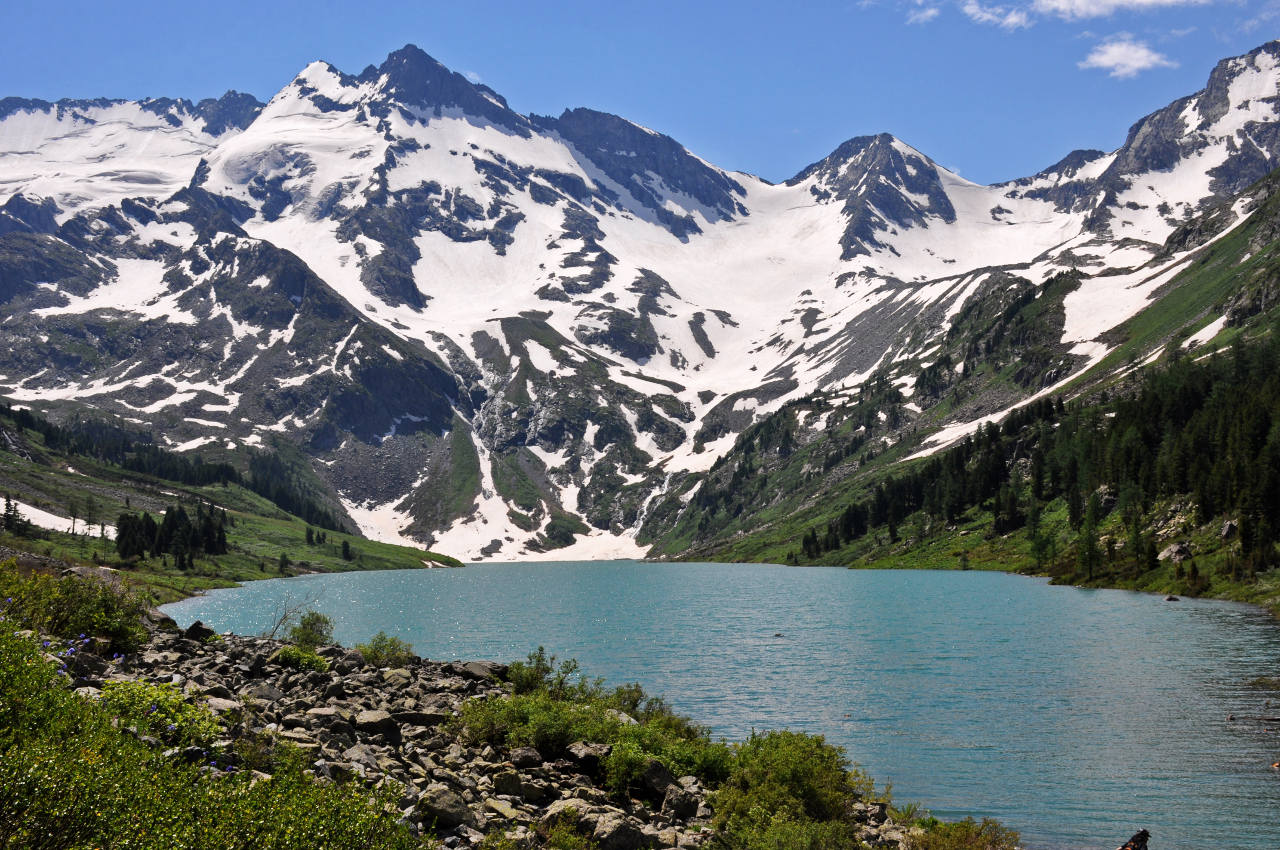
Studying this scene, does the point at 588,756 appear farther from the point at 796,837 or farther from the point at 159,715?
the point at 159,715

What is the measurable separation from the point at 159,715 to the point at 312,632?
3544cm

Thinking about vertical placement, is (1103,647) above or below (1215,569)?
below

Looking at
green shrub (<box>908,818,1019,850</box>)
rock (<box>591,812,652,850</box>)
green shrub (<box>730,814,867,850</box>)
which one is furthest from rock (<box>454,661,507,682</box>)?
green shrub (<box>908,818,1019,850</box>)

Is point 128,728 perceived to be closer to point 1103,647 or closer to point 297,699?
point 297,699

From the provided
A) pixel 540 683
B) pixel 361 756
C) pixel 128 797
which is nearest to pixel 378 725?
pixel 361 756

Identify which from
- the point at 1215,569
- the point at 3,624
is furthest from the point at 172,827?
the point at 1215,569

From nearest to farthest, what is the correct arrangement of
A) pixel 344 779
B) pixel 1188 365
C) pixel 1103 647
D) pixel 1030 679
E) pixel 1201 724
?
pixel 344 779, pixel 1201 724, pixel 1030 679, pixel 1103 647, pixel 1188 365

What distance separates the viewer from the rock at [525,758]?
27.9 meters

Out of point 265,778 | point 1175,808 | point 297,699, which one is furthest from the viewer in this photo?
point 1175,808

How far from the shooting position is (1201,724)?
135ft

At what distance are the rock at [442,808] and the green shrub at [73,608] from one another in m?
16.7

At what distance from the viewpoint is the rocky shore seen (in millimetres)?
20281

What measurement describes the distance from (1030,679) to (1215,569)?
55.0 m

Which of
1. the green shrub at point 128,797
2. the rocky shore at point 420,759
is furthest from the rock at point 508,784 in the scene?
the green shrub at point 128,797
